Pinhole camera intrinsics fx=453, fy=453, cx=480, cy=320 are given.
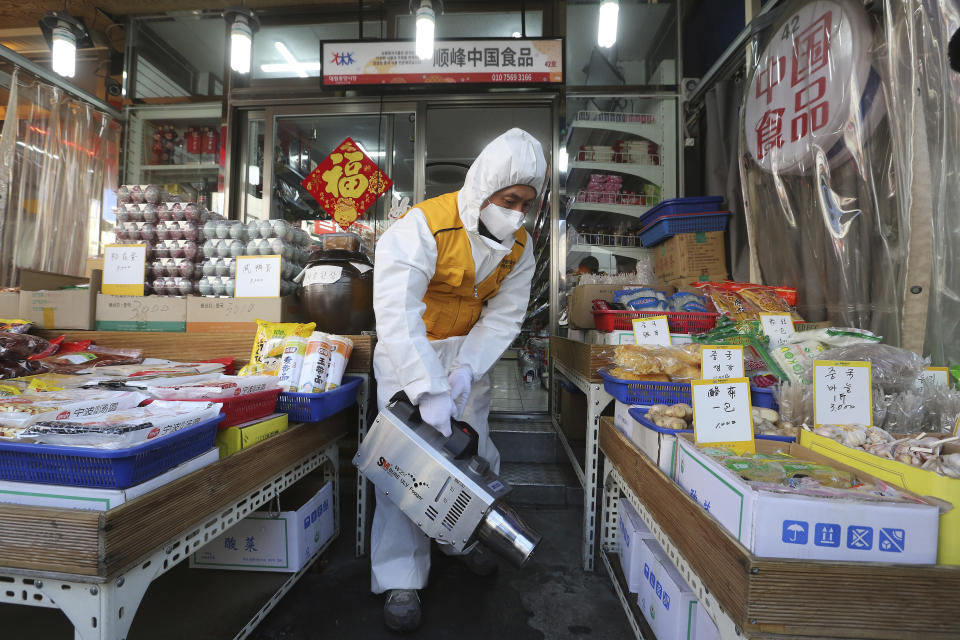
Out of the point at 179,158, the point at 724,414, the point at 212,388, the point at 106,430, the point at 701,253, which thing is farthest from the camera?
the point at 179,158

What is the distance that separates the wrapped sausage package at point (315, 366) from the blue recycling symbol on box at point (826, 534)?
4.49 feet

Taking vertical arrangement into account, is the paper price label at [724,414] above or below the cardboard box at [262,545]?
above

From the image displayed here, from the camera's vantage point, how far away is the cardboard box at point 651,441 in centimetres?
116

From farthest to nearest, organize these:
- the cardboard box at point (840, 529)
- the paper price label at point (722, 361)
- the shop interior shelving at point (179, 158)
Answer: the shop interior shelving at point (179, 158), the paper price label at point (722, 361), the cardboard box at point (840, 529)

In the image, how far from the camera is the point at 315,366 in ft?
5.09

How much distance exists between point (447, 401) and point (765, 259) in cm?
193

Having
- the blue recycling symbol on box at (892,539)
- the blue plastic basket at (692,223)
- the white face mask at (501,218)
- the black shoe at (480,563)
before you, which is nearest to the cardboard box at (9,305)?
the white face mask at (501,218)

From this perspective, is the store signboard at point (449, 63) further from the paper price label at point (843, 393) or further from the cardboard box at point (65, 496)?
the cardboard box at point (65, 496)

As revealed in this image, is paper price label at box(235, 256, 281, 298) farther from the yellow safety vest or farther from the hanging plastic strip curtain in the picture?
the hanging plastic strip curtain

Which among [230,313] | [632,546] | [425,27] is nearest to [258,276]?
[230,313]

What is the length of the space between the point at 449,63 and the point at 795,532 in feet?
11.7

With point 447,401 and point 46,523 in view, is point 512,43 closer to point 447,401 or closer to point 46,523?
point 447,401

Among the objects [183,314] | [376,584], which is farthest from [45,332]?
[376,584]

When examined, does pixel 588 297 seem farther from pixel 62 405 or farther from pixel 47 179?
pixel 47 179
